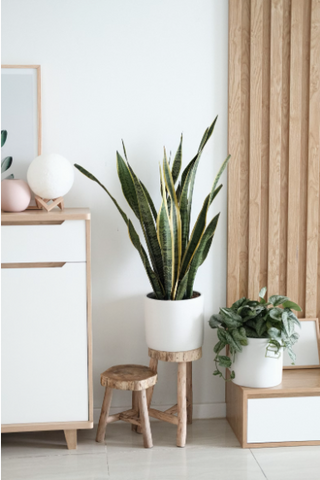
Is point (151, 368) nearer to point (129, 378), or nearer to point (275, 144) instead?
point (129, 378)

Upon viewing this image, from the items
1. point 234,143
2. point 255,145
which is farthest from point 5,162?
point 255,145

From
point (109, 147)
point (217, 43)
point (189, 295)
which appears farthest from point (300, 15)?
point (189, 295)

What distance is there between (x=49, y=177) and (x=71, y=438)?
1200 millimetres

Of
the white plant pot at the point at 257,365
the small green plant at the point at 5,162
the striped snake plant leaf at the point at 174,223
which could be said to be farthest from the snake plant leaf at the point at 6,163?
the white plant pot at the point at 257,365

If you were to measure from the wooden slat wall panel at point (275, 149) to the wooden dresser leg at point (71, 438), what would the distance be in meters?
1.01

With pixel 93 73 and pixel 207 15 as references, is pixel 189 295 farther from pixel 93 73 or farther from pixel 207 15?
pixel 207 15

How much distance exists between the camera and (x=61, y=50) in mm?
2338

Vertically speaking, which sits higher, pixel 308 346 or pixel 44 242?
pixel 44 242

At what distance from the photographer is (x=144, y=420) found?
7.33 ft

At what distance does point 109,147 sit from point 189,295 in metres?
0.84

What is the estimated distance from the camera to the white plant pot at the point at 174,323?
7.22 feet

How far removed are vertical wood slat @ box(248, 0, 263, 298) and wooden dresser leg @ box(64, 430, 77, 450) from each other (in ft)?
3.67

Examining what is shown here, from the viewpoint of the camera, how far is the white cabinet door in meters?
2.08

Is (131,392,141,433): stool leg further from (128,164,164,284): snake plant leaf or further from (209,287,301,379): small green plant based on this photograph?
(128,164,164,284): snake plant leaf
